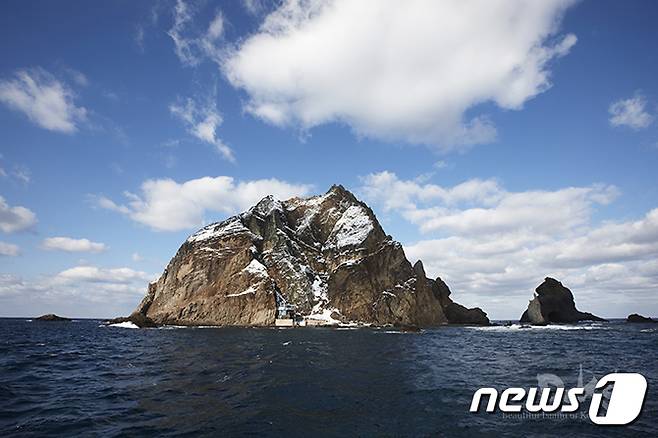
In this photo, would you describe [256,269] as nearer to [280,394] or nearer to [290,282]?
[290,282]

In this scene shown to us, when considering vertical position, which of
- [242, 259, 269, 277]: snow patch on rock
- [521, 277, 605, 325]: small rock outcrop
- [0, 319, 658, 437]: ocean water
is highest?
[242, 259, 269, 277]: snow patch on rock

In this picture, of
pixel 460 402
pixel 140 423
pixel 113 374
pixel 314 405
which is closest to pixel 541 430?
pixel 460 402

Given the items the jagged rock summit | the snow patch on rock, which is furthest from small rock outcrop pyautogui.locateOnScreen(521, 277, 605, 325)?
the snow patch on rock

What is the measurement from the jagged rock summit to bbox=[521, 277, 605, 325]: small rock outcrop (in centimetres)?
2294

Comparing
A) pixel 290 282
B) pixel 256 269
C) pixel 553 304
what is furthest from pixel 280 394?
pixel 553 304

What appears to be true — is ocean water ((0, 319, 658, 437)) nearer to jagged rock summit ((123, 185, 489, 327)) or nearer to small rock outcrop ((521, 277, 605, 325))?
jagged rock summit ((123, 185, 489, 327))

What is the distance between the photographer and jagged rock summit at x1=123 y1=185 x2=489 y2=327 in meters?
151

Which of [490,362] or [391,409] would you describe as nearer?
[391,409]

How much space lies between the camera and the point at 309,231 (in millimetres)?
198000

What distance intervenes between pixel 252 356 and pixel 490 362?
25645 mm

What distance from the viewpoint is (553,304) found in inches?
7062

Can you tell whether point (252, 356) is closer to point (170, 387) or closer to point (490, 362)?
point (170, 387)

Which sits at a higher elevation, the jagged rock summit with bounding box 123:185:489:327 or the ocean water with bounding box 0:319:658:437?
the jagged rock summit with bounding box 123:185:489:327

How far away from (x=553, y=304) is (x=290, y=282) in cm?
11531
